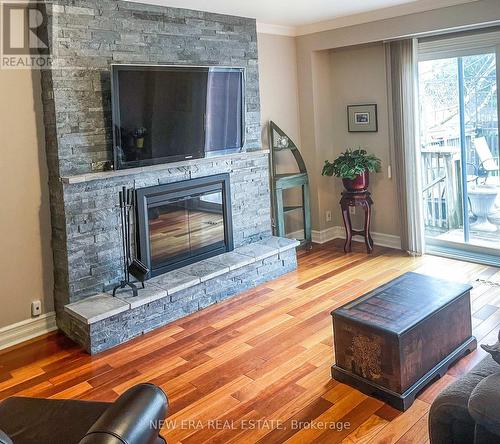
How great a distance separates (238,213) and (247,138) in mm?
734

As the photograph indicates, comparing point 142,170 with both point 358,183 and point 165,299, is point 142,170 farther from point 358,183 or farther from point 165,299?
point 358,183

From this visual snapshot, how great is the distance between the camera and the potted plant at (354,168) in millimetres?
5098

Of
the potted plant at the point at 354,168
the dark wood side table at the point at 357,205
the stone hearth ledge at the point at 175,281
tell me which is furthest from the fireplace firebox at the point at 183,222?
the dark wood side table at the point at 357,205

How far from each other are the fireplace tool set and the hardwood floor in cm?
44

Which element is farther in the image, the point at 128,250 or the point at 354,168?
the point at 354,168

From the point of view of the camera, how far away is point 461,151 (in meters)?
4.93

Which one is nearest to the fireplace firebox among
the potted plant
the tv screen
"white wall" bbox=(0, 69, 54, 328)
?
the tv screen

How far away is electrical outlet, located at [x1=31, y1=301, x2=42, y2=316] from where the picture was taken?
3.68 metres

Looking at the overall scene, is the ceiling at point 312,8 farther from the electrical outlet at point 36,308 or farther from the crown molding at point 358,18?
the electrical outlet at point 36,308

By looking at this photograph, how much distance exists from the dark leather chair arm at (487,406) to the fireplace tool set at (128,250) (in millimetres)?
2611

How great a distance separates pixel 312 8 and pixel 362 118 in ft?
4.65

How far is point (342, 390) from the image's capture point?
282 cm

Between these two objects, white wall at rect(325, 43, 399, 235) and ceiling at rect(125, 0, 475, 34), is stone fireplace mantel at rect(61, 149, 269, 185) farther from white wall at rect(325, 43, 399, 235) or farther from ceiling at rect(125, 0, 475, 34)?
white wall at rect(325, 43, 399, 235)

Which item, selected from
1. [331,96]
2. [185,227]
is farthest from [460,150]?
[185,227]
